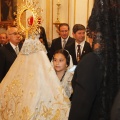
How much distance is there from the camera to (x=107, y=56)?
5.92ft

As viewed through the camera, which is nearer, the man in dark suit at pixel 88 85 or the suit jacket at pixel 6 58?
the man in dark suit at pixel 88 85

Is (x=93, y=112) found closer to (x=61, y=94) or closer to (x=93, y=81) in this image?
(x=93, y=81)

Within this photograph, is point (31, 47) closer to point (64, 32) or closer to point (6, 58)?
point (6, 58)

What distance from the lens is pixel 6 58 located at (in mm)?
4035

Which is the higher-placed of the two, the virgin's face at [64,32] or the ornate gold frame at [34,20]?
the ornate gold frame at [34,20]

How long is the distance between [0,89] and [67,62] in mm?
881

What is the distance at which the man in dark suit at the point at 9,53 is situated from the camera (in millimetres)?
3978

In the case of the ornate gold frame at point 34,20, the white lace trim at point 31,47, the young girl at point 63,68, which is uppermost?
the ornate gold frame at point 34,20

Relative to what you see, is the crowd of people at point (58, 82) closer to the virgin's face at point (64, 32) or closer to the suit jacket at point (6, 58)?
the suit jacket at point (6, 58)

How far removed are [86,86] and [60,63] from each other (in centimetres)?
165

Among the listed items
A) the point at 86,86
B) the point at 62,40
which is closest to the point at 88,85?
the point at 86,86

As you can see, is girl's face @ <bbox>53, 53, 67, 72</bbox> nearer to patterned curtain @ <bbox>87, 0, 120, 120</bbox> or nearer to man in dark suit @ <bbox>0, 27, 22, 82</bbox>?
man in dark suit @ <bbox>0, 27, 22, 82</bbox>

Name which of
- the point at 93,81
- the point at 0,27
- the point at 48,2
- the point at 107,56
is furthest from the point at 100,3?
the point at 0,27

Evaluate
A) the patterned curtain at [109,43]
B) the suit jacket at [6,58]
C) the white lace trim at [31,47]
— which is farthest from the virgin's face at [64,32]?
the patterned curtain at [109,43]
